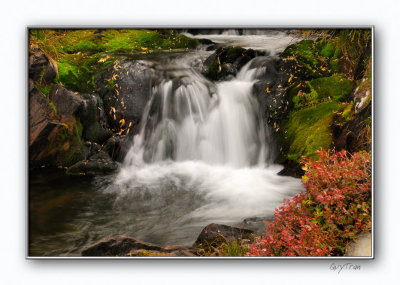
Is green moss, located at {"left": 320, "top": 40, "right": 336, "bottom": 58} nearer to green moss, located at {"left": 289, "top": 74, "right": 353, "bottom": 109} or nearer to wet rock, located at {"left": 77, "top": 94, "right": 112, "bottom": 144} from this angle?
→ green moss, located at {"left": 289, "top": 74, "right": 353, "bottom": 109}

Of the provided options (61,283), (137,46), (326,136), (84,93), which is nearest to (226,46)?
(137,46)

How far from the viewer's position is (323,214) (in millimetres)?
2879

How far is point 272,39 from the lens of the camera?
3.59m

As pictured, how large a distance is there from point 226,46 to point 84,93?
165cm

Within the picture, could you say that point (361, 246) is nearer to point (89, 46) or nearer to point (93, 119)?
point (93, 119)

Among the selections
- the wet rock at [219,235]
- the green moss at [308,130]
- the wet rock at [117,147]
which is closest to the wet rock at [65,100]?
the wet rock at [117,147]

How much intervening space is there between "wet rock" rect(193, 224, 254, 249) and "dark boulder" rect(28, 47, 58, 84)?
2210mm

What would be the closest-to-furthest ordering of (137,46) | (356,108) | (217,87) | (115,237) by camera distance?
1. (115,237)
2. (356,108)
3. (137,46)
4. (217,87)

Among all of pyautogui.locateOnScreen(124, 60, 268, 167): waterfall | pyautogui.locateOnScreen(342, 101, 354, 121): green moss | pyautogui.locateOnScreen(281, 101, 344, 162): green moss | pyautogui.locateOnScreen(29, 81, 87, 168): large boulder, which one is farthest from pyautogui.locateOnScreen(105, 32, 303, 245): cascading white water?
pyautogui.locateOnScreen(342, 101, 354, 121): green moss

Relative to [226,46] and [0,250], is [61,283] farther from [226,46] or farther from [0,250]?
[226,46]

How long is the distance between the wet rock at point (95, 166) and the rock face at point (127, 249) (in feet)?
2.54

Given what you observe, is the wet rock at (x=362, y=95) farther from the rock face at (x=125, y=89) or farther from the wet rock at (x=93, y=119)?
the wet rock at (x=93, y=119)

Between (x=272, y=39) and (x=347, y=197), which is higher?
(x=272, y=39)

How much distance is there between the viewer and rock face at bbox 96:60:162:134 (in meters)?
3.90
